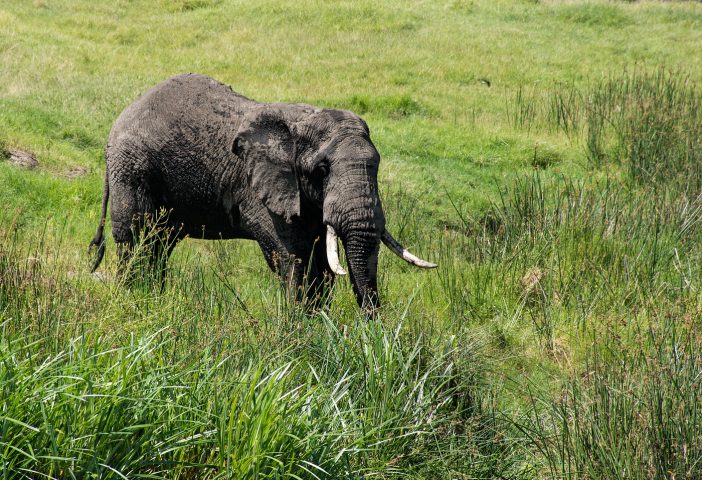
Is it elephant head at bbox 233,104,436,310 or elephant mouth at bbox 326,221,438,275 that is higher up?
elephant head at bbox 233,104,436,310

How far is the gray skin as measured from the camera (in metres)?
7.45

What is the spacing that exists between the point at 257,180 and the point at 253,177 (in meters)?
0.05

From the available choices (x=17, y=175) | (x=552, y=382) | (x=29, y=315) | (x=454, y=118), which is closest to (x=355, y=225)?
(x=552, y=382)

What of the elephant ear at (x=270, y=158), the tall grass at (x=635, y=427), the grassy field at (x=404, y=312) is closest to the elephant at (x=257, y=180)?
the elephant ear at (x=270, y=158)

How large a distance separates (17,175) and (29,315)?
23.3 feet

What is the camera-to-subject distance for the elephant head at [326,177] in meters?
7.35

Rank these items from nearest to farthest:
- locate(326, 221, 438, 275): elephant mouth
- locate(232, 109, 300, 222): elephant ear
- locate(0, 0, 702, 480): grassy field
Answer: locate(0, 0, 702, 480): grassy field < locate(326, 221, 438, 275): elephant mouth < locate(232, 109, 300, 222): elephant ear

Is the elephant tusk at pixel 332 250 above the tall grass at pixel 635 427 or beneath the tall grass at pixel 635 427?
above

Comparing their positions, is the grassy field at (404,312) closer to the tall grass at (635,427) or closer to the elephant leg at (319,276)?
the tall grass at (635,427)

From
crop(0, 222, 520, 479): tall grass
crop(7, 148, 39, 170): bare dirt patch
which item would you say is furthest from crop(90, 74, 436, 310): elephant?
crop(7, 148, 39, 170): bare dirt patch

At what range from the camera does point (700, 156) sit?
1263 cm

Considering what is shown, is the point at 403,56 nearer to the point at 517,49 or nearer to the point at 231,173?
the point at 517,49

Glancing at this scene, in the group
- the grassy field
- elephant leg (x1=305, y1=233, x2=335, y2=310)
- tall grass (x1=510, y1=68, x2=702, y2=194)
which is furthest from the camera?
tall grass (x1=510, y1=68, x2=702, y2=194)

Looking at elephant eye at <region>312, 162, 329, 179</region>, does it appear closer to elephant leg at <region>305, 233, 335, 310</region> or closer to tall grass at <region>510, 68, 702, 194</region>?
elephant leg at <region>305, 233, 335, 310</region>
